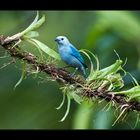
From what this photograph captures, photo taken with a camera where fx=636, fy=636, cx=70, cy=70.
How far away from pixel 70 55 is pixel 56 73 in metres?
0.26

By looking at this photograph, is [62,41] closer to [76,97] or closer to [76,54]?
[76,54]

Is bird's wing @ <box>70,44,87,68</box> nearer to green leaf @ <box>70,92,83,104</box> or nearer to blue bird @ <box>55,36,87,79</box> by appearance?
blue bird @ <box>55,36,87,79</box>

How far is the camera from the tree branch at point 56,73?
4.81 ft

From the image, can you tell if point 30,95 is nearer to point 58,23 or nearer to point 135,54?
point 58,23

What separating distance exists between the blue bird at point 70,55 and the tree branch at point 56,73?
166 mm

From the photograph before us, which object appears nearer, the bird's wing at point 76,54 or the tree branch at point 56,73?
the tree branch at point 56,73

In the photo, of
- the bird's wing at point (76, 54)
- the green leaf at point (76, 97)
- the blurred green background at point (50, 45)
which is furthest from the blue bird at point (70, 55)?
the blurred green background at point (50, 45)

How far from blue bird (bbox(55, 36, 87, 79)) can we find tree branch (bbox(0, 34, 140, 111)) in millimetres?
166

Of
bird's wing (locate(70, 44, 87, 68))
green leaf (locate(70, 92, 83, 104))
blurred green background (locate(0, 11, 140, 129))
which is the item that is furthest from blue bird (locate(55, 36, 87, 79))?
blurred green background (locate(0, 11, 140, 129))

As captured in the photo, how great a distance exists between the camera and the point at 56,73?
1465 millimetres

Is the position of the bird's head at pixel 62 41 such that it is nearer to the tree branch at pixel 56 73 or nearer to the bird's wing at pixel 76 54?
the bird's wing at pixel 76 54

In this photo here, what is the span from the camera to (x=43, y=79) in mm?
1505

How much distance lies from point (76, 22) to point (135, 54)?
73 centimetres

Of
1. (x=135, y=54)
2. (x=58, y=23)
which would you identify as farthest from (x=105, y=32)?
(x=58, y=23)
